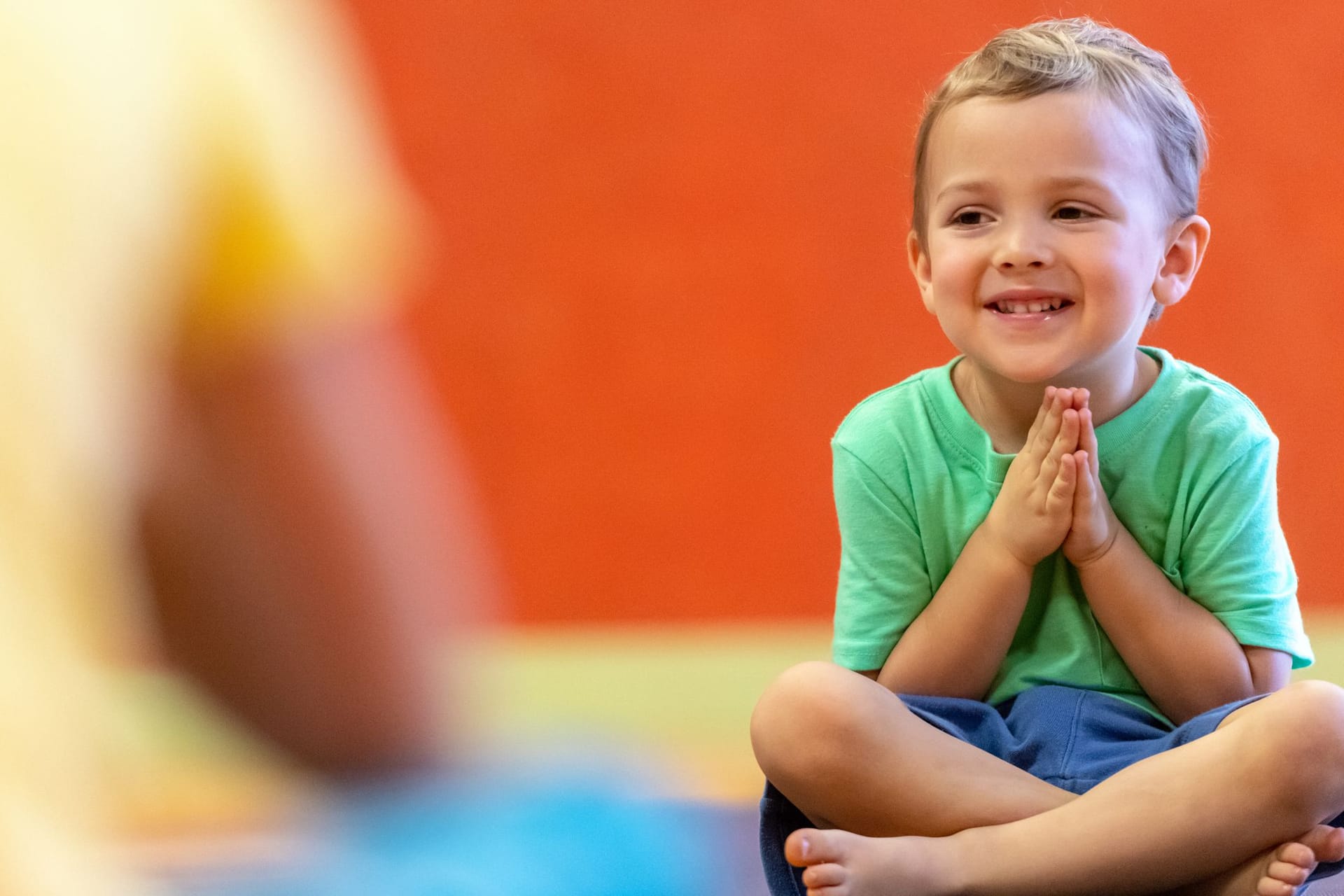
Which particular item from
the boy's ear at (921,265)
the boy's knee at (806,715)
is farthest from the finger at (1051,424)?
the boy's knee at (806,715)

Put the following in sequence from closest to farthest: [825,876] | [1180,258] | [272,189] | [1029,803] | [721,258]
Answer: [272,189]
[825,876]
[1029,803]
[1180,258]
[721,258]

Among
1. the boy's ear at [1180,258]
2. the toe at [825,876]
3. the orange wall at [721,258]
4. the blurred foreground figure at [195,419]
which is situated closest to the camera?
the blurred foreground figure at [195,419]

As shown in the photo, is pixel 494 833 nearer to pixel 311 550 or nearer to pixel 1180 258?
pixel 311 550

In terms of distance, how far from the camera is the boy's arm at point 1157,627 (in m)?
1.19

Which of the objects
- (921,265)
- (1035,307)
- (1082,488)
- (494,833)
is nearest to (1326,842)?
(1082,488)

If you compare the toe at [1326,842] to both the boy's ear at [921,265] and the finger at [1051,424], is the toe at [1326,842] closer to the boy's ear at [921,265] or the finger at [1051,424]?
the finger at [1051,424]

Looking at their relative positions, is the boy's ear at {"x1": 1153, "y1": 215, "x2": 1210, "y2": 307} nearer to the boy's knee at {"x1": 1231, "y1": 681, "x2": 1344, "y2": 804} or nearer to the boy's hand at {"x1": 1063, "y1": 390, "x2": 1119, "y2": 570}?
the boy's hand at {"x1": 1063, "y1": 390, "x2": 1119, "y2": 570}

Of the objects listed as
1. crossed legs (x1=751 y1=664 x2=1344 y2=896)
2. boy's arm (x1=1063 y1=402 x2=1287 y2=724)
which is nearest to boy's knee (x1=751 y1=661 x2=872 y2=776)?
crossed legs (x1=751 y1=664 x2=1344 y2=896)

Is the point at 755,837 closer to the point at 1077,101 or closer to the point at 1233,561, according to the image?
the point at 1233,561

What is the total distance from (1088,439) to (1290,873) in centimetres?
34

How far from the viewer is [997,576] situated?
3.91 ft

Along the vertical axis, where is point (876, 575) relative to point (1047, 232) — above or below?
below

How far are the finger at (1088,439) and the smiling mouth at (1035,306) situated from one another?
0.27 ft

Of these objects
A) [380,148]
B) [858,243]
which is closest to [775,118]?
[858,243]
